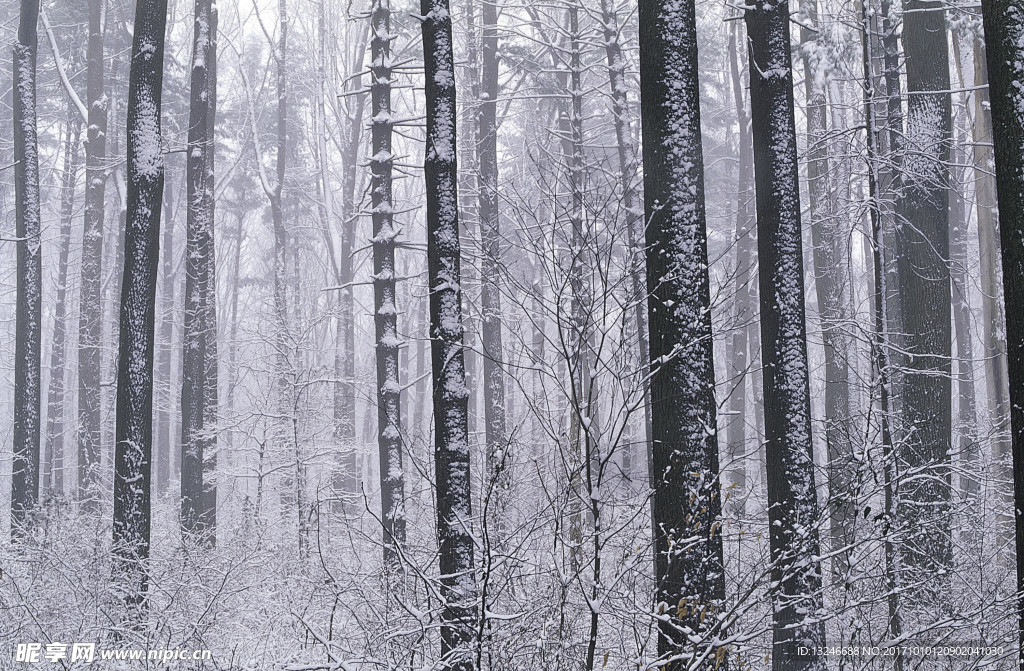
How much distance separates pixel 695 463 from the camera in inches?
231

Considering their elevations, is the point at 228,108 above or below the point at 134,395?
above

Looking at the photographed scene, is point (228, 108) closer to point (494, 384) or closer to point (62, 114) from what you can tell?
point (62, 114)

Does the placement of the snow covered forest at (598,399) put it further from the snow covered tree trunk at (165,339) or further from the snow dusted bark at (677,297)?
the snow covered tree trunk at (165,339)

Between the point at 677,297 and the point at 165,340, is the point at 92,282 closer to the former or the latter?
the point at 165,340

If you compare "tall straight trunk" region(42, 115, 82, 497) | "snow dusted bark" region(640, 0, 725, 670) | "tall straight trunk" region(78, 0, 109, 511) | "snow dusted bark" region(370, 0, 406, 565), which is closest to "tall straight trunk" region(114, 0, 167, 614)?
"snow dusted bark" region(370, 0, 406, 565)

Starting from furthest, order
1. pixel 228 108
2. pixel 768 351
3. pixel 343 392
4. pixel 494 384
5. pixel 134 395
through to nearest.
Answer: pixel 228 108 < pixel 343 392 < pixel 494 384 < pixel 134 395 < pixel 768 351

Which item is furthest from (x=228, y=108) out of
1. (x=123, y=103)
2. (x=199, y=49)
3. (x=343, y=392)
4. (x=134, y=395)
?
(x=134, y=395)

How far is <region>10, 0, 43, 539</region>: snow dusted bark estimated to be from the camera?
44.6 feet

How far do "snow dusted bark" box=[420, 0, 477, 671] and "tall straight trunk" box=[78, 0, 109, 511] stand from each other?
14.3 metres

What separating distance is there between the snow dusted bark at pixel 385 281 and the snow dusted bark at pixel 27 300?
6339 millimetres

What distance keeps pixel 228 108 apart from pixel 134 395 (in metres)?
24.9

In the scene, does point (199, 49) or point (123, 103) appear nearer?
point (199, 49)

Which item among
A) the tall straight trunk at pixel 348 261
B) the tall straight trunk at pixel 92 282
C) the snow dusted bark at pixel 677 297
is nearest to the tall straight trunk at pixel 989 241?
the snow dusted bark at pixel 677 297

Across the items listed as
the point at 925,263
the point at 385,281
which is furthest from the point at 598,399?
the point at 925,263
